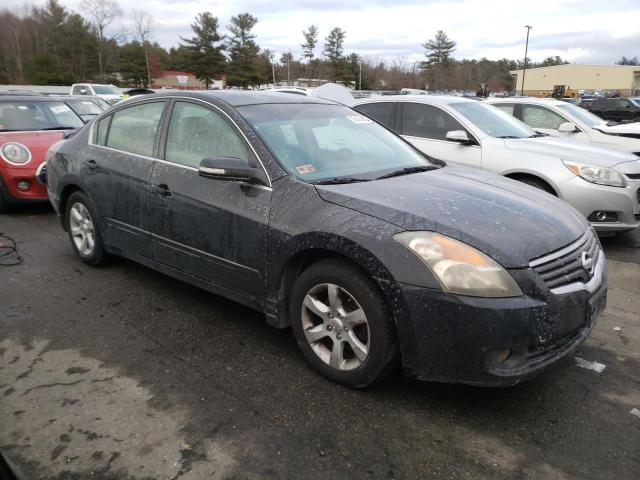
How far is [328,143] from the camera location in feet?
11.7

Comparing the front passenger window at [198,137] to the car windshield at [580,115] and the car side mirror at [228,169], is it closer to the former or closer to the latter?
the car side mirror at [228,169]

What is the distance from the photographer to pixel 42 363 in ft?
10.3

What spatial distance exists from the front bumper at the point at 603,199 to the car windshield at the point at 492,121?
1136 millimetres

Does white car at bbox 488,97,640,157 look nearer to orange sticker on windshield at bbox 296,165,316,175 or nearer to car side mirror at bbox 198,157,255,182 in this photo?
orange sticker on windshield at bbox 296,165,316,175

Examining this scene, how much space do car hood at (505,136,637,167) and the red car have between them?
5.97 metres

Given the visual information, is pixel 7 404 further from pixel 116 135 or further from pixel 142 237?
pixel 116 135

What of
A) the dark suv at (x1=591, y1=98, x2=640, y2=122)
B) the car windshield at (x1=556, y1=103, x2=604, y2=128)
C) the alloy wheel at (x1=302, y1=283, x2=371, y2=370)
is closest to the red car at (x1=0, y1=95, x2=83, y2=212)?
the alloy wheel at (x1=302, y1=283, x2=371, y2=370)

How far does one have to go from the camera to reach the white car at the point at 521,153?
215 inches

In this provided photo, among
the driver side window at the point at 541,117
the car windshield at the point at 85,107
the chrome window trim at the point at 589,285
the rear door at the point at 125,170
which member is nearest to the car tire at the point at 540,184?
the chrome window trim at the point at 589,285

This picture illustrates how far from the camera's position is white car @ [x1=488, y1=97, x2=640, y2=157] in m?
7.92

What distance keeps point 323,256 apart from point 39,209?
6.15 meters

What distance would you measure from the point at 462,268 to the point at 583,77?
109535 mm

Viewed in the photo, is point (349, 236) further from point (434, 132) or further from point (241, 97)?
point (434, 132)

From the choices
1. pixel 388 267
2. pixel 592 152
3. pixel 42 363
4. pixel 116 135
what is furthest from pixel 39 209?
pixel 592 152
